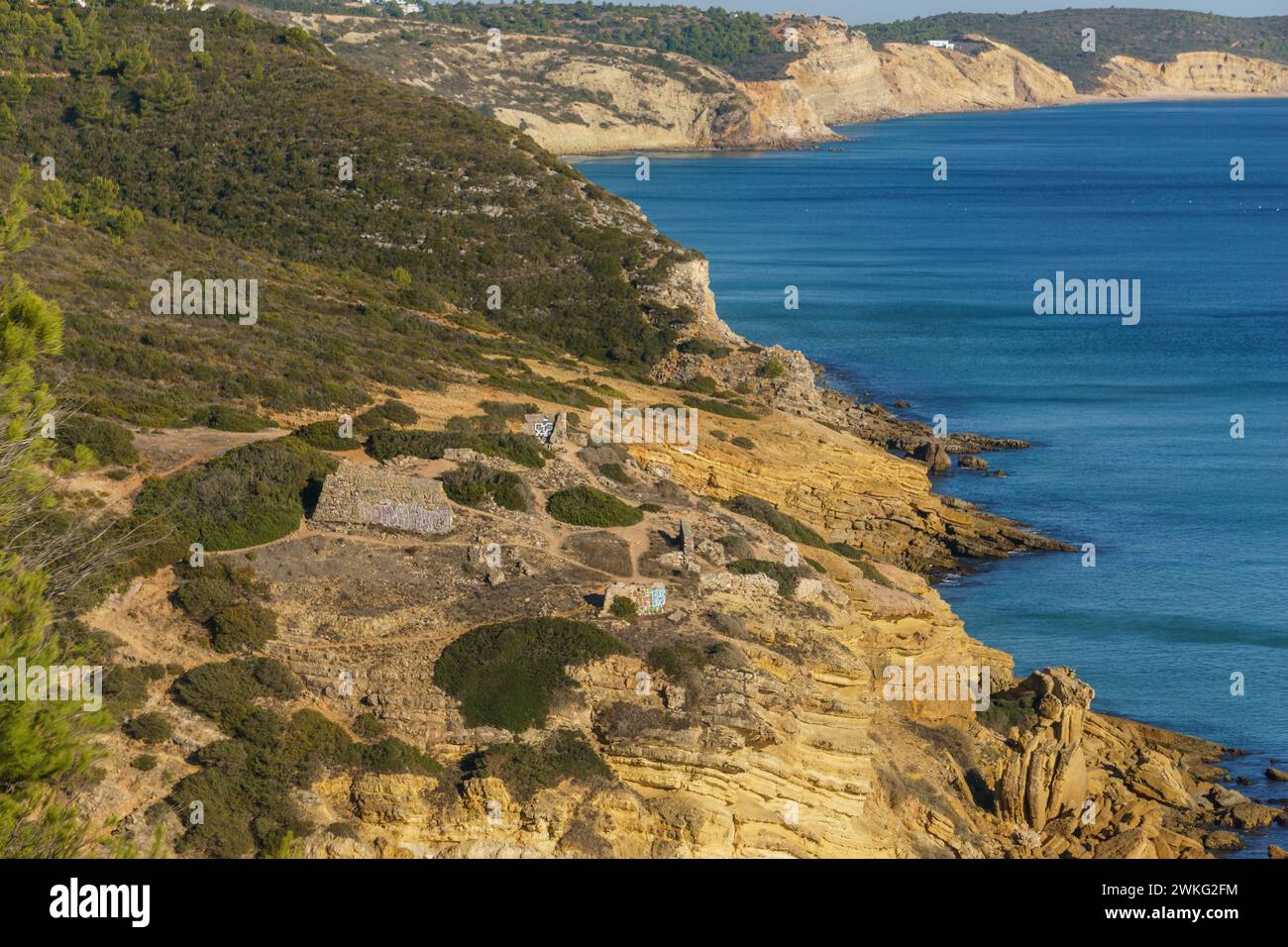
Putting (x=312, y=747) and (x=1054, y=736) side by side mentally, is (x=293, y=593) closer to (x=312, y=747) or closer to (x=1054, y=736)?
(x=312, y=747)

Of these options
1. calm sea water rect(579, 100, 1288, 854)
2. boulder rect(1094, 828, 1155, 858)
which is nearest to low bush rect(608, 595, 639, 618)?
boulder rect(1094, 828, 1155, 858)

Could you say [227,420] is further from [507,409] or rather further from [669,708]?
[669,708]

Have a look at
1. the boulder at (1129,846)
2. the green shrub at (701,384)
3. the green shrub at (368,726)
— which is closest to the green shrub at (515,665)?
the green shrub at (368,726)

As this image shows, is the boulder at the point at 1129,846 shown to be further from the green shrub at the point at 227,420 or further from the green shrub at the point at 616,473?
the green shrub at the point at 227,420

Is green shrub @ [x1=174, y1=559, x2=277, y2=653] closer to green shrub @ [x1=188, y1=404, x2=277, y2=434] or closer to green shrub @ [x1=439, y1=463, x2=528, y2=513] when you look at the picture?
green shrub @ [x1=439, y1=463, x2=528, y2=513]
